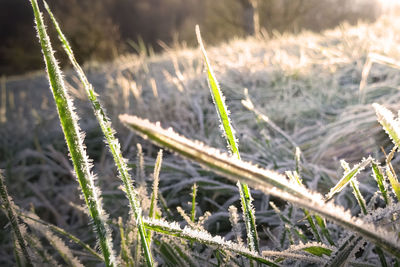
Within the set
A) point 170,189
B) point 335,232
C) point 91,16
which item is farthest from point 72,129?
point 91,16

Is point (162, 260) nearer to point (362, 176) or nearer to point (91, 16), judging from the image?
point (362, 176)

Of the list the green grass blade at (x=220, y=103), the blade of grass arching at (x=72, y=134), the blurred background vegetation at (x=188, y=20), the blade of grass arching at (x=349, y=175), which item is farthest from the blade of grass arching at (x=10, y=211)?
the blurred background vegetation at (x=188, y=20)

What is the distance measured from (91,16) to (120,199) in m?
11.2

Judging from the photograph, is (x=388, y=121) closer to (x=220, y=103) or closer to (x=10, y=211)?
(x=220, y=103)

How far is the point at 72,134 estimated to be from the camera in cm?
28

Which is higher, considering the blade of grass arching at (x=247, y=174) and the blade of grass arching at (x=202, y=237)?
the blade of grass arching at (x=247, y=174)

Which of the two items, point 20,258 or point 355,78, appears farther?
point 355,78

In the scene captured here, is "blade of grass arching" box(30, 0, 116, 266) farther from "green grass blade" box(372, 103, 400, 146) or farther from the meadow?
"green grass blade" box(372, 103, 400, 146)

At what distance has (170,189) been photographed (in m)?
0.89

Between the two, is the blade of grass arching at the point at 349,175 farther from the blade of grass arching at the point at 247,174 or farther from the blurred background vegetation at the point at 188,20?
the blurred background vegetation at the point at 188,20

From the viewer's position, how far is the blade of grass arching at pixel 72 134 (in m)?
0.28

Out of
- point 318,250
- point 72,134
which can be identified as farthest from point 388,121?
point 72,134

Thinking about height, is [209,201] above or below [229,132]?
below

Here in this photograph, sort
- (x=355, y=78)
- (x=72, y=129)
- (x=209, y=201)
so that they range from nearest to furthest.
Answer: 1. (x=72, y=129)
2. (x=209, y=201)
3. (x=355, y=78)
